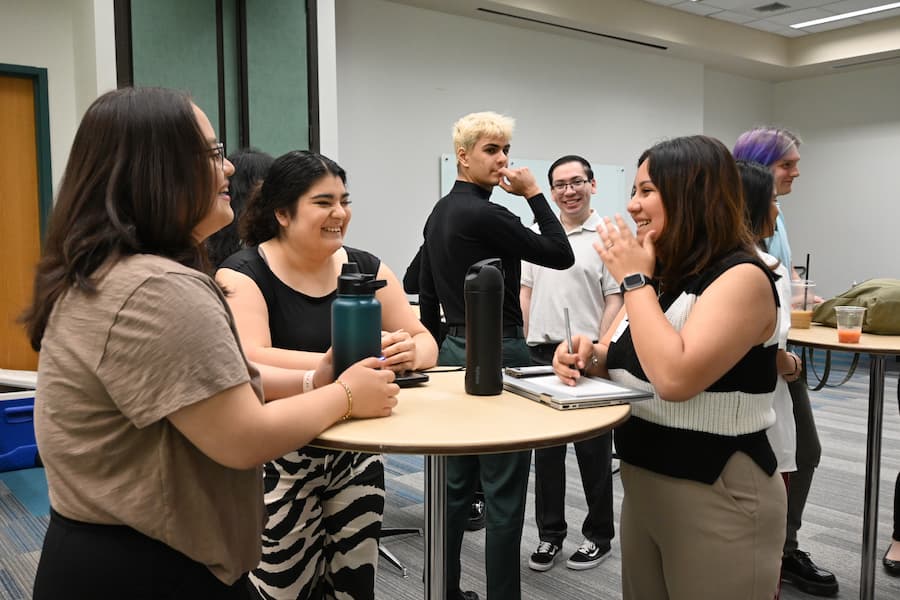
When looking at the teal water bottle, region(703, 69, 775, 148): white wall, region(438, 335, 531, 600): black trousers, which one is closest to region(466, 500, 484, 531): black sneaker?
region(438, 335, 531, 600): black trousers

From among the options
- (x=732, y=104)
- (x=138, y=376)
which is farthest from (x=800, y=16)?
(x=138, y=376)

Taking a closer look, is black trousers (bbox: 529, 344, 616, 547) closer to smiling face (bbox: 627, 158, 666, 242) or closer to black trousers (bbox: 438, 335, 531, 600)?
black trousers (bbox: 438, 335, 531, 600)

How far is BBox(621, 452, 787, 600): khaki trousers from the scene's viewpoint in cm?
137

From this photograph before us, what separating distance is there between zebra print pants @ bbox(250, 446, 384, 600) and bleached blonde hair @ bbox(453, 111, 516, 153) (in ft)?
3.85

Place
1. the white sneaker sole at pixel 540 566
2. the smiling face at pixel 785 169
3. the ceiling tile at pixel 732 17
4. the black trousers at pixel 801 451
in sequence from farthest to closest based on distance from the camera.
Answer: the ceiling tile at pixel 732 17
the white sneaker sole at pixel 540 566
the smiling face at pixel 785 169
the black trousers at pixel 801 451

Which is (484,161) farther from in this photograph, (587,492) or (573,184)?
(587,492)

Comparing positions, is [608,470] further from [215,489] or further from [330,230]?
[215,489]

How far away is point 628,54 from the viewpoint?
7398 millimetres

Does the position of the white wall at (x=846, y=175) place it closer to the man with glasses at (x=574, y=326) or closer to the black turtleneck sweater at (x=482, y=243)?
the man with glasses at (x=574, y=326)

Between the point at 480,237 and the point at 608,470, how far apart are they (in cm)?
121

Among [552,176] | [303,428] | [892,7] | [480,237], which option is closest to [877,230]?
[892,7]

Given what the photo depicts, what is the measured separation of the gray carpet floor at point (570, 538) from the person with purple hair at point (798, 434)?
0.07 meters

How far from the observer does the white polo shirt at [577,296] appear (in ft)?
10.3

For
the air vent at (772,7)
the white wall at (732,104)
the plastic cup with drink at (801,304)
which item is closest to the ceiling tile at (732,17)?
the air vent at (772,7)
